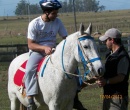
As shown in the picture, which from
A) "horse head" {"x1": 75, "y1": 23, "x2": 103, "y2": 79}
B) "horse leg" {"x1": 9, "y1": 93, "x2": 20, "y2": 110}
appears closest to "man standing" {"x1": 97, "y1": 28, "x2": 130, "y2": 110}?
"horse head" {"x1": 75, "y1": 23, "x2": 103, "y2": 79}

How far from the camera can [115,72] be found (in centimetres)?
669

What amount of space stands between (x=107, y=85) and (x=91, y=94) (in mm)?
7086

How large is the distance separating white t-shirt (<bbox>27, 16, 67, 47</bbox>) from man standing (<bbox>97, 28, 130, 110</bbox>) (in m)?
1.24

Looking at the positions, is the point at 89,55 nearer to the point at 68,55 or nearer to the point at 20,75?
the point at 68,55

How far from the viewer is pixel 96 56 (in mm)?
6465

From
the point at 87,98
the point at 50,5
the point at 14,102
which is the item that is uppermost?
the point at 50,5

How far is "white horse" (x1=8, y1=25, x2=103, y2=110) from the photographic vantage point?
6.62m

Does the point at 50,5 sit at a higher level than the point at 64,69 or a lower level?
higher

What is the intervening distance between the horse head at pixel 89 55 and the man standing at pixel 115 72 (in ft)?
0.69

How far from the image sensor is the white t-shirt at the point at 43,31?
767cm

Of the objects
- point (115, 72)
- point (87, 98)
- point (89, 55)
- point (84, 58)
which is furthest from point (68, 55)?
point (87, 98)

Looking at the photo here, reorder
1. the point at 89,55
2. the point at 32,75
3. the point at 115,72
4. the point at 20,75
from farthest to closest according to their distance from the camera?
the point at 20,75
the point at 32,75
the point at 115,72
the point at 89,55

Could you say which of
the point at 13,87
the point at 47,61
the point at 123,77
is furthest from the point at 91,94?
the point at 123,77

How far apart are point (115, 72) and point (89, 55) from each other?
18.6 inches
